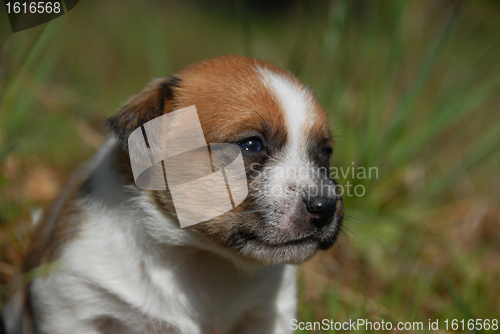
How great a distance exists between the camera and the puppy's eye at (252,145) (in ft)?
7.84

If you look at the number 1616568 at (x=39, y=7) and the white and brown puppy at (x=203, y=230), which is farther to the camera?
the number 1616568 at (x=39, y=7)

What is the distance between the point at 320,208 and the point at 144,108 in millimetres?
1052

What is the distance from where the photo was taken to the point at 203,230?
2371 millimetres

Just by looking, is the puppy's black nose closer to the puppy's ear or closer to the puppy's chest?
the puppy's chest

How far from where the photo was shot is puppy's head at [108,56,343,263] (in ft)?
7.46

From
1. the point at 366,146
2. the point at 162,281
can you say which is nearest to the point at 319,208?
the point at 162,281

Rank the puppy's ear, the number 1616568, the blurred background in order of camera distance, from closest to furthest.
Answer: the puppy's ear → the number 1616568 → the blurred background

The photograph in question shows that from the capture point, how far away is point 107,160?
8.87 ft

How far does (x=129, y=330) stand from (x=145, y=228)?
1.85 feet

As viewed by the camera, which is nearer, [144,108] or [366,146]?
[144,108]

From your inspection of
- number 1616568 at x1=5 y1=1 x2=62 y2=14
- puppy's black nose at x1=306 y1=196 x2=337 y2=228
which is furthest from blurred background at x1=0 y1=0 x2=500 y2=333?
puppy's black nose at x1=306 y1=196 x2=337 y2=228

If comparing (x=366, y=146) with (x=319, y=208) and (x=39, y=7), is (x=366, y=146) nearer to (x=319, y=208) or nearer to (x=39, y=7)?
(x=319, y=208)

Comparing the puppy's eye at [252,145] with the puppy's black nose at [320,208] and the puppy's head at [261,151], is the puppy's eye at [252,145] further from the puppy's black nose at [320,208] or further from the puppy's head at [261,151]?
the puppy's black nose at [320,208]

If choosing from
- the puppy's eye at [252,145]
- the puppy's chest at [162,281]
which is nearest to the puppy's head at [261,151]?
the puppy's eye at [252,145]
